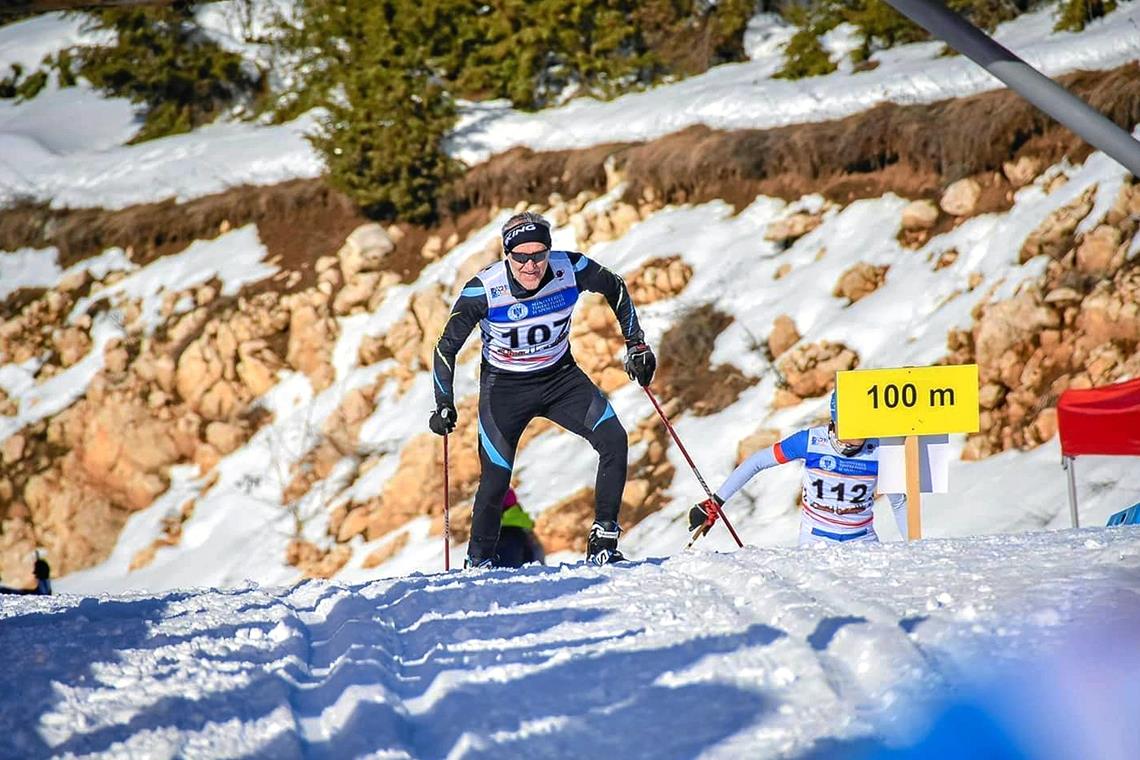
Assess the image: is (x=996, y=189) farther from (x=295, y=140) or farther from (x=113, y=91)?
(x=113, y=91)

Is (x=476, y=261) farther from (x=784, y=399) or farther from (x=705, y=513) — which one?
(x=705, y=513)

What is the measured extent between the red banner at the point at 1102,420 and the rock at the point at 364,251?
1388 centimetres

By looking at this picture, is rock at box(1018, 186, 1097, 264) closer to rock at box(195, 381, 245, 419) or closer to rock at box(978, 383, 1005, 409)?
rock at box(978, 383, 1005, 409)

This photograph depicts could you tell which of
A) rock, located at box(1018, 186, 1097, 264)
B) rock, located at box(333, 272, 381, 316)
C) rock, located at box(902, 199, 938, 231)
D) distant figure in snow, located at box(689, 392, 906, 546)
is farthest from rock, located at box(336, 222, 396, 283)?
distant figure in snow, located at box(689, 392, 906, 546)

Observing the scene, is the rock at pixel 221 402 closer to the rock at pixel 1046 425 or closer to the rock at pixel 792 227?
the rock at pixel 792 227

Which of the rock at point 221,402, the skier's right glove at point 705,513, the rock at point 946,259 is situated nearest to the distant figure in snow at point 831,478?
the skier's right glove at point 705,513

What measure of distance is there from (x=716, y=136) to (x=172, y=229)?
10913 millimetres

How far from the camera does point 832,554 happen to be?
17.7ft

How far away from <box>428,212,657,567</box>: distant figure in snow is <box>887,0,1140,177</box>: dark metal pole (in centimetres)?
300

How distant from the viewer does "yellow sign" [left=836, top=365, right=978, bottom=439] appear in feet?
24.5

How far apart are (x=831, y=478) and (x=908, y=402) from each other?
2.63ft

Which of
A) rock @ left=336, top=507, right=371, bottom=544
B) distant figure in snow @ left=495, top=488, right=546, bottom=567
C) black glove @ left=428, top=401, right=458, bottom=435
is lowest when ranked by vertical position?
rock @ left=336, top=507, right=371, bottom=544

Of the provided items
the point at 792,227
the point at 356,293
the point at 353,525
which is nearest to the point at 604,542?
the point at 353,525

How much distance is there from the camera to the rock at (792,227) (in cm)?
1791
